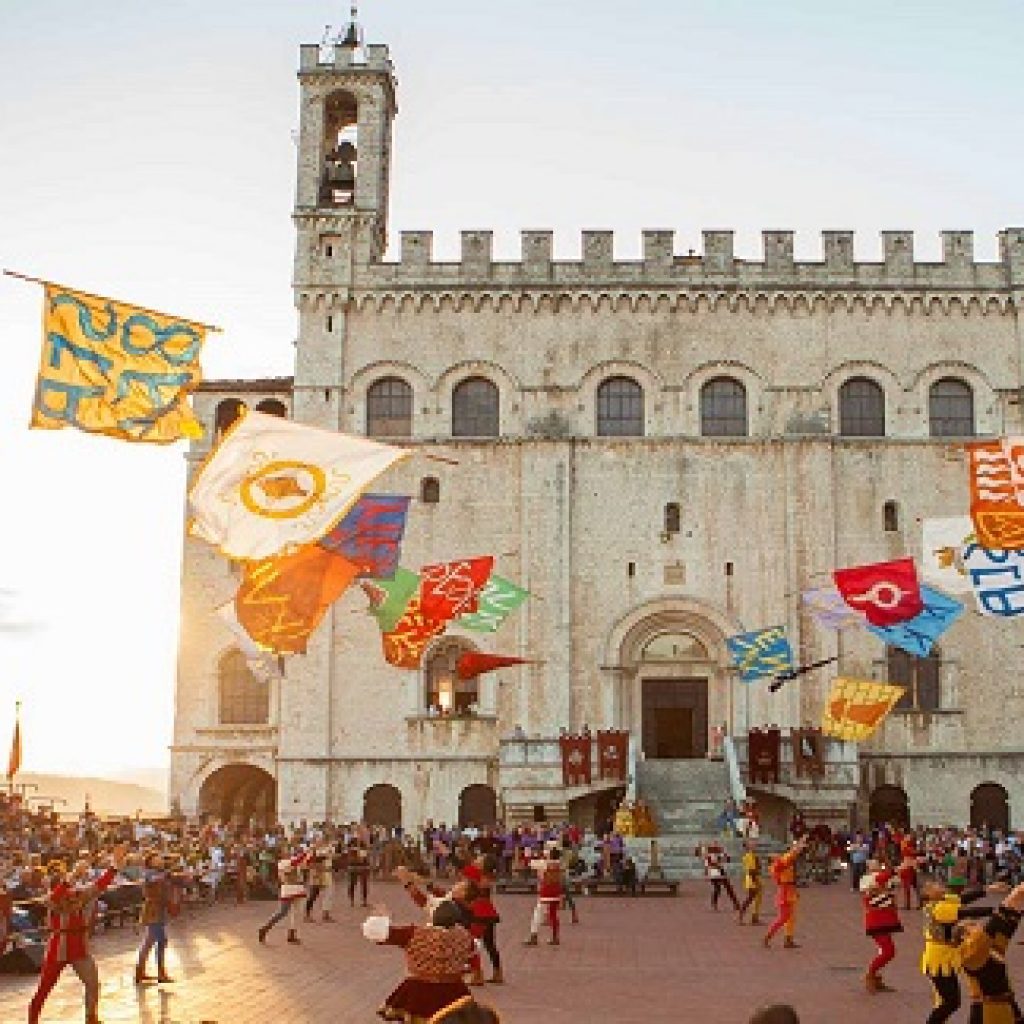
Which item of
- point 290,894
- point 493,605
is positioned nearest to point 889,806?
point 493,605

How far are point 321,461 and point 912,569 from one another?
1426 centimetres

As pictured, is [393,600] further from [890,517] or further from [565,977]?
[890,517]

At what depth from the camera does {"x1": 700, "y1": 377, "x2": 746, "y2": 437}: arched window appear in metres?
42.1

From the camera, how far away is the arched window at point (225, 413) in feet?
141

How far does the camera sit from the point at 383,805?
40.2m

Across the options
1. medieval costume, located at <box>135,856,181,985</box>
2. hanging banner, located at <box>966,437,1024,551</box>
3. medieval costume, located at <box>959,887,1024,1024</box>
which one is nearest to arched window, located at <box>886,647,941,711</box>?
hanging banner, located at <box>966,437,1024,551</box>

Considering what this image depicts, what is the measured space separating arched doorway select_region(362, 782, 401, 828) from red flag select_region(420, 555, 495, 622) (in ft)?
47.9

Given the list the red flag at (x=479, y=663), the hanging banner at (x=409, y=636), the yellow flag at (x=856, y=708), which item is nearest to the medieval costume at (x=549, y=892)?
the hanging banner at (x=409, y=636)

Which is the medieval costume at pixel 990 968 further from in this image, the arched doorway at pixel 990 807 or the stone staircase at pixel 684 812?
the arched doorway at pixel 990 807

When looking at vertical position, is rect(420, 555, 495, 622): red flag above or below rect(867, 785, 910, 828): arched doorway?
above

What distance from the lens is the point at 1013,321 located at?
139ft

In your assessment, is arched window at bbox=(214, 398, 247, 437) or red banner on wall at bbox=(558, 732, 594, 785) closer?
red banner on wall at bbox=(558, 732, 594, 785)

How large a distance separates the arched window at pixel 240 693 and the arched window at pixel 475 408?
9.34 meters

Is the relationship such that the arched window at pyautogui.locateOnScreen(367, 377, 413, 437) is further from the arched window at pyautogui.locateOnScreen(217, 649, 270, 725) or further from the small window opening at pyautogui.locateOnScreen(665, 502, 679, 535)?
the small window opening at pyautogui.locateOnScreen(665, 502, 679, 535)
